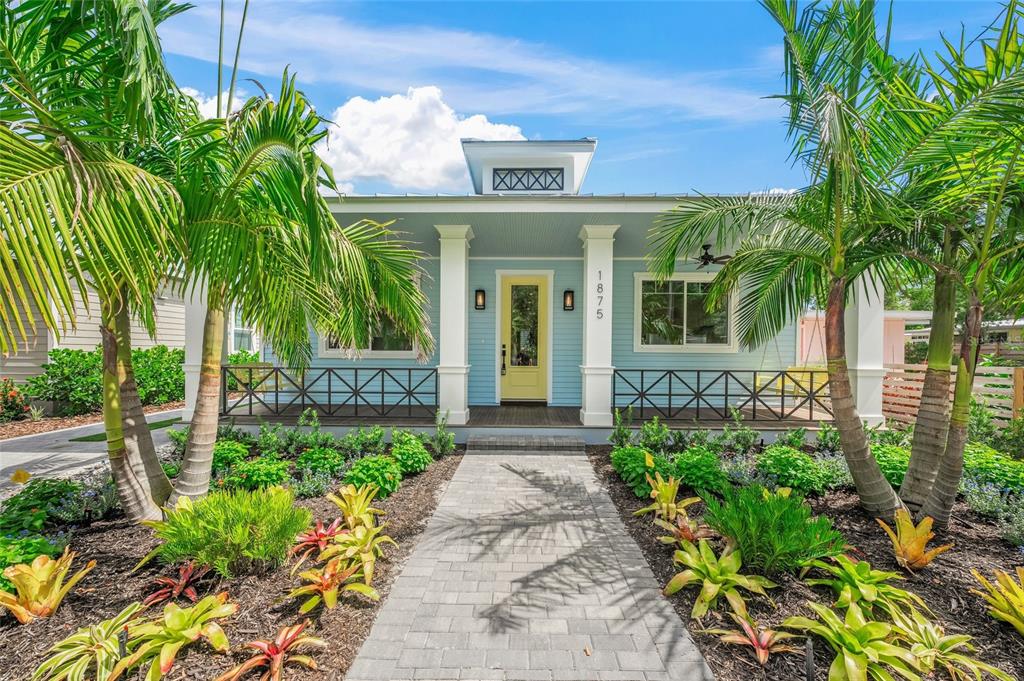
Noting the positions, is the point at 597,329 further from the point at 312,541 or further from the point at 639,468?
the point at 312,541

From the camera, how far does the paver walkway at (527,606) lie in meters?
2.16

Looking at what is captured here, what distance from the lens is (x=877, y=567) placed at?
9.89ft

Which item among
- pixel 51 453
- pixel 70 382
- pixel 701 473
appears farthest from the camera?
pixel 70 382

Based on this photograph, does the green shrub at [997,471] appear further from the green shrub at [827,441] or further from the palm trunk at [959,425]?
the palm trunk at [959,425]

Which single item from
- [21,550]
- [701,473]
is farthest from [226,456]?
[701,473]

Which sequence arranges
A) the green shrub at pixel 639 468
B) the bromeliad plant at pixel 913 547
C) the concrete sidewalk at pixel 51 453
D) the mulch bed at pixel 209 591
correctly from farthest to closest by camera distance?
the concrete sidewalk at pixel 51 453 < the green shrub at pixel 639 468 < the bromeliad plant at pixel 913 547 < the mulch bed at pixel 209 591

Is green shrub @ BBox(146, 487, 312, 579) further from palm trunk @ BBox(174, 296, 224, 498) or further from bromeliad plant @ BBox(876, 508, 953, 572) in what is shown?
bromeliad plant @ BBox(876, 508, 953, 572)

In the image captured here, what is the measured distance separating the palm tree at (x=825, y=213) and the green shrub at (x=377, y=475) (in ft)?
11.1

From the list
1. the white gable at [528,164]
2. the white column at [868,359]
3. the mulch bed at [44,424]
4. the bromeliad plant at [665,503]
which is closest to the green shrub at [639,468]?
the bromeliad plant at [665,503]

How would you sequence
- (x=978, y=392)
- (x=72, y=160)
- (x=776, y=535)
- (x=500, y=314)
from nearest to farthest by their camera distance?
(x=72, y=160)
(x=776, y=535)
(x=978, y=392)
(x=500, y=314)

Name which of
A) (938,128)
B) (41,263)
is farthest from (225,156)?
(938,128)

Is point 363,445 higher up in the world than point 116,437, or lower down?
lower down

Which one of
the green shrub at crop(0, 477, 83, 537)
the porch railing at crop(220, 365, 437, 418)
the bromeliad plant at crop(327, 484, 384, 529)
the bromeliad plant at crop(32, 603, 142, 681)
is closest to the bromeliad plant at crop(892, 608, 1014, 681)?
the bromeliad plant at crop(327, 484, 384, 529)

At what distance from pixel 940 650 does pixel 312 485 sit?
4494mm
